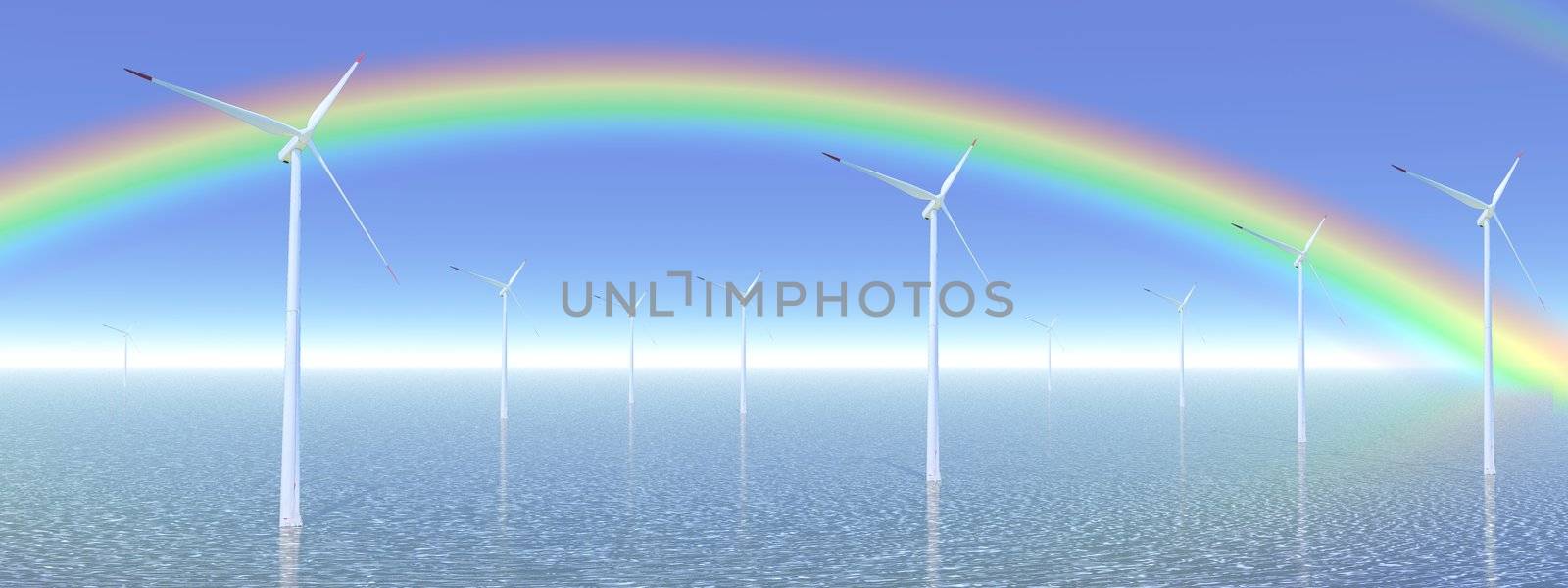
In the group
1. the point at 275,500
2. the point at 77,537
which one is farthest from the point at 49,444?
the point at 77,537

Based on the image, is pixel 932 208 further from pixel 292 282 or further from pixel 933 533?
pixel 292 282

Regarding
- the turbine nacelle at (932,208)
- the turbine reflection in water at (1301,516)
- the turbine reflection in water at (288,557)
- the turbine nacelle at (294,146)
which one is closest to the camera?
the turbine reflection in water at (288,557)

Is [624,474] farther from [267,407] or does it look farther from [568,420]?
[267,407]

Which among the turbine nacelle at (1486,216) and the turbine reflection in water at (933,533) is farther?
the turbine nacelle at (1486,216)

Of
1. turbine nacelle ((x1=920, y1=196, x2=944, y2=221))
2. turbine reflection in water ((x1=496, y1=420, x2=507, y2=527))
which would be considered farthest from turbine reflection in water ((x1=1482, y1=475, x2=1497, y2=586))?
turbine reflection in water ((x1=496, y1=420, x2=507, y2=527))

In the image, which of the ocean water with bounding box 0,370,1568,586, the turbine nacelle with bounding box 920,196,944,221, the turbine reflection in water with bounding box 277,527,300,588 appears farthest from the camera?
the turbine nacelle with bounding box 920,196,944,221

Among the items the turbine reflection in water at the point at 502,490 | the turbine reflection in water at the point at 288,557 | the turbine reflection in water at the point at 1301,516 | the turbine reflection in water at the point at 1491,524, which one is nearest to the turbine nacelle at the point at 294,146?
the turbine reflection in water at the point at 288,557

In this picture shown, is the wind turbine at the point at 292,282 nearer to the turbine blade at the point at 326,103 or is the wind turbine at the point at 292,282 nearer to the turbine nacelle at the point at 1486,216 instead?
the turbine blade at the point at 326,103

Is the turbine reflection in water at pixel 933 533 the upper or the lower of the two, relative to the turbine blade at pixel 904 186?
lower

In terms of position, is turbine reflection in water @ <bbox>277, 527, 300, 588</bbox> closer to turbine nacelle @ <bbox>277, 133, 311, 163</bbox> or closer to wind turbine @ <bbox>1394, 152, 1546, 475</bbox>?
turbine nacelle @ <bbox>277, 133, 311, 163</bbox>
